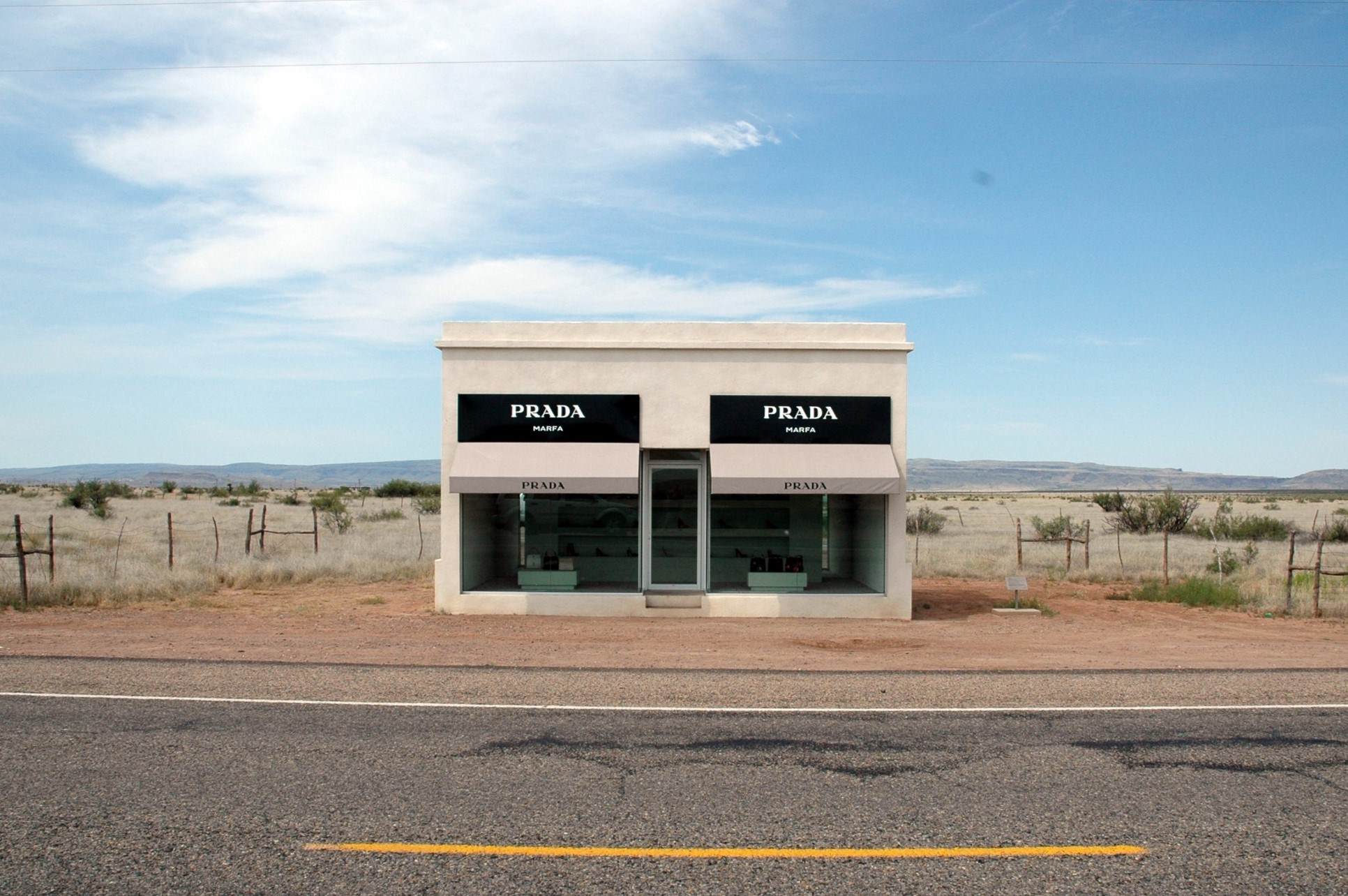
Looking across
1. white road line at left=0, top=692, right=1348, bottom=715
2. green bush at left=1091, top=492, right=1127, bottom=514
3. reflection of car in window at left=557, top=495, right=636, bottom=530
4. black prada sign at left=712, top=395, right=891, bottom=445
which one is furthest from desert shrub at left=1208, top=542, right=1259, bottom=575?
white road line at left=0, top=692, right=1348, bottom=715

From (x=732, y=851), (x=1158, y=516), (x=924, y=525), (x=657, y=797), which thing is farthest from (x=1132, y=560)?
(x=732, y=851)

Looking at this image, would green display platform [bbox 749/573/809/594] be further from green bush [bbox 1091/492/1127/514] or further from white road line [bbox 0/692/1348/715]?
green bush [bbox 1091/492/1127/514]

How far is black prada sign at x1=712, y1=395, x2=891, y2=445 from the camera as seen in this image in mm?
18250

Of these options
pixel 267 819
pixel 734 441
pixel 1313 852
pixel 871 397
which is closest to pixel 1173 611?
pixel 871 397

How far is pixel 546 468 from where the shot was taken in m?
18.1

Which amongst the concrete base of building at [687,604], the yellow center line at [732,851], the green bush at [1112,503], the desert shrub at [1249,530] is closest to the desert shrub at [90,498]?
the concrete base of building at [687,604]

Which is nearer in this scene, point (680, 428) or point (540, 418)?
point (680, 428)

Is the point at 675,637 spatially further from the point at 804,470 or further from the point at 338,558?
the point at 338,558

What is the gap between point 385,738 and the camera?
820 cm

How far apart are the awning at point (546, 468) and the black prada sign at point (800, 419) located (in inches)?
68.3

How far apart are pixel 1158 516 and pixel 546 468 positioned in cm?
3062

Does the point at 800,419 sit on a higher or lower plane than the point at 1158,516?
higher

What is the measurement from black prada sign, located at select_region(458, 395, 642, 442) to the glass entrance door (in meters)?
1.10

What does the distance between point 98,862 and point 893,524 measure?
14.8 meters
